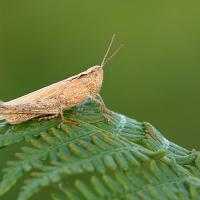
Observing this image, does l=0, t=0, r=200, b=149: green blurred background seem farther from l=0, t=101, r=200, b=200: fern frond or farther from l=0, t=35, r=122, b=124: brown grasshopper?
l=0, t=101, r=200, b=200: fern frond

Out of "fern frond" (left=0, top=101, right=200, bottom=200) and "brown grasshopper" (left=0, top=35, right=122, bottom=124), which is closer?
"fern frond" (left=0, top=101, right=200, bottom=200)

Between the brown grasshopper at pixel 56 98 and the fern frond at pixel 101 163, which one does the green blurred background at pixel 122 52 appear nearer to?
the brown grasshopper at pixel 56 98

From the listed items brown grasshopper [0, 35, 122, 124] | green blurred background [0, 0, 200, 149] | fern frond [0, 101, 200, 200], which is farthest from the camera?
green blurred background [0, 0, 200, 149]

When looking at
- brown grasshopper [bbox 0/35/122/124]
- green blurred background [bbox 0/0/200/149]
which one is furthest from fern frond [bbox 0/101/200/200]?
green blurred background [bbox 0/0/200/149]

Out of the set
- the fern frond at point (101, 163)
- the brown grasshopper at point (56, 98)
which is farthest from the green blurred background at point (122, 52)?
the fern frond at point (101, 163)

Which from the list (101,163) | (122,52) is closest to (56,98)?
(101,163)

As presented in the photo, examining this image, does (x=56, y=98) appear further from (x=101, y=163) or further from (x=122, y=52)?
(x=122, y=52)
